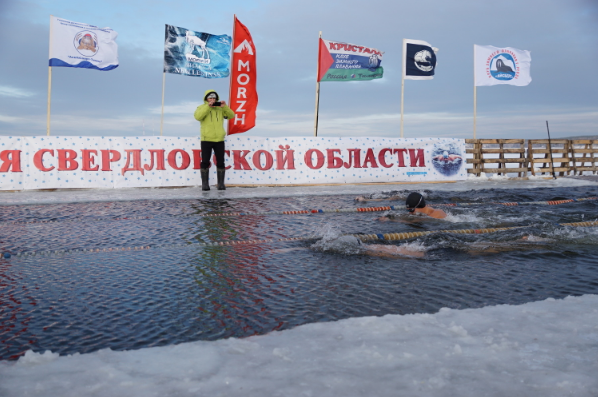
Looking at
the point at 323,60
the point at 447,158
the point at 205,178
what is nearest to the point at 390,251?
the point at 205,178

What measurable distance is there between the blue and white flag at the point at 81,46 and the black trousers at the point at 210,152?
560 centimetres

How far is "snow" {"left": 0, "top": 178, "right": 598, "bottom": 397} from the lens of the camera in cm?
258

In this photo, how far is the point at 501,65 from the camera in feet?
73.7

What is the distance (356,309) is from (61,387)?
2.20 metres

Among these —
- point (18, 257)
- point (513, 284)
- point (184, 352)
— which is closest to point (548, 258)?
point (513, 284)

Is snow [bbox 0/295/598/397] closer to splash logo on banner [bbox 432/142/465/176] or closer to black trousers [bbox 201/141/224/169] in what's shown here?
black trousers [bbox 201/141/224/169]

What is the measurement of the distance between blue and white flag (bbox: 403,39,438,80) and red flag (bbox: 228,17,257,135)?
25.1 feet

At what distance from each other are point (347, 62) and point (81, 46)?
380 inches

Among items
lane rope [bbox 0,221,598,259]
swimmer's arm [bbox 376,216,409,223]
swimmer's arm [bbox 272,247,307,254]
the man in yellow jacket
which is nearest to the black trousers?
the man in yellow jacket

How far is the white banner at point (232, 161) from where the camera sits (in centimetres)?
1384

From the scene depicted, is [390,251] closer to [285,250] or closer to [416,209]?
[285,250]

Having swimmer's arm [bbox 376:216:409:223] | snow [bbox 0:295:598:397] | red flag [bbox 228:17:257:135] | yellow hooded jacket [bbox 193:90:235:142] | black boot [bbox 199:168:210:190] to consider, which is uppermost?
red flag [bbox 228:17:257:135]

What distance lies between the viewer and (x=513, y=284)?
4840 millimetres

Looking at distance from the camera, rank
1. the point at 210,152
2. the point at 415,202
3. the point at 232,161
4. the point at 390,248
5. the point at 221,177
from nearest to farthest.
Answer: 1. the point at 390,248
2. the point at 415,202
3. the point at 210,152
4. the point at 221,177
5. the point at 232,161
